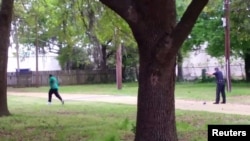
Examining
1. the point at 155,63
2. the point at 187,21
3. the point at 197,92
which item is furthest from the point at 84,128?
the point at 197,92

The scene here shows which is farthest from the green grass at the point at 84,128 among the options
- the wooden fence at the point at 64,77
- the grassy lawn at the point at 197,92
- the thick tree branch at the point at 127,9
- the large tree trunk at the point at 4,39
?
the wooden fence at the point at 64,77

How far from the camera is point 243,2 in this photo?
27.8 metres

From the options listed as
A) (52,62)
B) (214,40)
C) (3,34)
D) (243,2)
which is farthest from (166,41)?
(52,62)

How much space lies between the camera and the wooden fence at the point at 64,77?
5491 cm

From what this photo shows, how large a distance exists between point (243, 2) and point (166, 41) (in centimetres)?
2086

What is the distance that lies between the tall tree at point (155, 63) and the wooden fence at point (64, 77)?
4705 cm

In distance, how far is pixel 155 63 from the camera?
8289 mm

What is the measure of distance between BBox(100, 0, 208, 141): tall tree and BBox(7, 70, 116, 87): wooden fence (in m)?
47.0

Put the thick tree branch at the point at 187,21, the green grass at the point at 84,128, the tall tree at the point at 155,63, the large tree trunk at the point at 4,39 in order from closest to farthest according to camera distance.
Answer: the thick tree branch at the point at 187,21
the tall tree at the point at 155,63
the green grass at the point at 84,128
the large tree trunk at the point at 4,39

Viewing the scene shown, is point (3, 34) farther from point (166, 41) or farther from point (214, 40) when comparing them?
point (214, 40)

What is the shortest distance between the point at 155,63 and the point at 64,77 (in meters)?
49.5

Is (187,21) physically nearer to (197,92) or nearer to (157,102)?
(157,102)

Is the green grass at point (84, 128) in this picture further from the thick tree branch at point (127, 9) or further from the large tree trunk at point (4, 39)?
the thick tree branch at point (127, 9)

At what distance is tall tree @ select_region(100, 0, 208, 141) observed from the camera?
830cm
